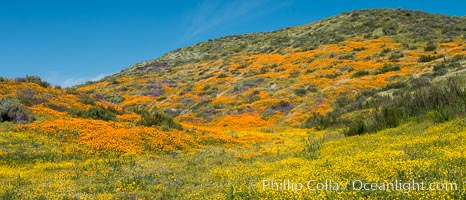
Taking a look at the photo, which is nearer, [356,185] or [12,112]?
[356,185]

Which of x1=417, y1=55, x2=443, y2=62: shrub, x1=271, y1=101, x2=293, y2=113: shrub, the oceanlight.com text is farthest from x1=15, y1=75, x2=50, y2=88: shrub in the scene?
x1=417, y1=55, x2=443, y2=62: shrub

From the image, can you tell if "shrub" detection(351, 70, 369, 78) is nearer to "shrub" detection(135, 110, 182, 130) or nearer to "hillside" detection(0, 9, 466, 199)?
"hillside" detection(0, 9, 466, 199)

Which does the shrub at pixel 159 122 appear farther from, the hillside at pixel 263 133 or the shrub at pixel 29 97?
the shrub at pixel 29 97

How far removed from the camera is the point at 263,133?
26328 mm

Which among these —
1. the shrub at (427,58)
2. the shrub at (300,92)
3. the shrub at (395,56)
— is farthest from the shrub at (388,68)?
the shrub at (300,92)

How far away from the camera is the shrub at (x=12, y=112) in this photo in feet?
62.3

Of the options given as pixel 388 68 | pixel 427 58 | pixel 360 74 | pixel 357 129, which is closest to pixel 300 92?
pixel 360 74

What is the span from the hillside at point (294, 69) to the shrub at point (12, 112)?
18.1m

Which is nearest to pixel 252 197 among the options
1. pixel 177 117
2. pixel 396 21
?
pixel 177 117

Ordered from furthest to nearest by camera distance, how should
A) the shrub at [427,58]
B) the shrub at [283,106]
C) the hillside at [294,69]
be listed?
the shrub at [427,58]
the hillside at [294,69]
the shrub at [283,106]

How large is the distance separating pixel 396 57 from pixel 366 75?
7.07 metres

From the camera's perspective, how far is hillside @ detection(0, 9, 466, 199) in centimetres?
973

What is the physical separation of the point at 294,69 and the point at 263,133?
2706cm

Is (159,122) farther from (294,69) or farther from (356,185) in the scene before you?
(294,69)
